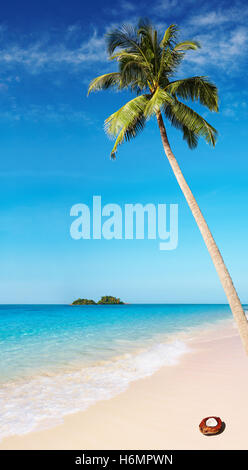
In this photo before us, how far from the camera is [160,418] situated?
217 inches

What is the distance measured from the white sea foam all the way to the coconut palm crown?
6.51 m

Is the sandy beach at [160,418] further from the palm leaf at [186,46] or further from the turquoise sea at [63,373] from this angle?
the palm leaf at [186,46]

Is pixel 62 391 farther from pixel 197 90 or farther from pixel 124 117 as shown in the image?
pixel 197 90

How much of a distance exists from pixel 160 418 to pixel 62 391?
11.1 ft

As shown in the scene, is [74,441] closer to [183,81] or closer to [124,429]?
[124,429]

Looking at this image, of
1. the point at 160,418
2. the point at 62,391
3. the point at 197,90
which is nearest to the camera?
the point at 160,418

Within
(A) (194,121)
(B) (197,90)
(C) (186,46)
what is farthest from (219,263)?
(C) (186,46)

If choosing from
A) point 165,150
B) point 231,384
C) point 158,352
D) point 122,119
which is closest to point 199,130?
point 165,150

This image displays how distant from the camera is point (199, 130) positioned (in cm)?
805

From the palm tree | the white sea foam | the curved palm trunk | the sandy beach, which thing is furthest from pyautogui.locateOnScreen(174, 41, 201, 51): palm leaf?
the white sea foam

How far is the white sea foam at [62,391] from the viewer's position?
588 centimetres

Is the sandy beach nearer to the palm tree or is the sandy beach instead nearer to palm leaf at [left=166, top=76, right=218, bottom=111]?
the palm tree

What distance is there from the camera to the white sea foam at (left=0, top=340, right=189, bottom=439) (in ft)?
19.3

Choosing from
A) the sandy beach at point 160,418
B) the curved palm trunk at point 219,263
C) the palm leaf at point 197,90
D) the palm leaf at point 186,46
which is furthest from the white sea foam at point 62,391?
the palm leaf at point 186,46
